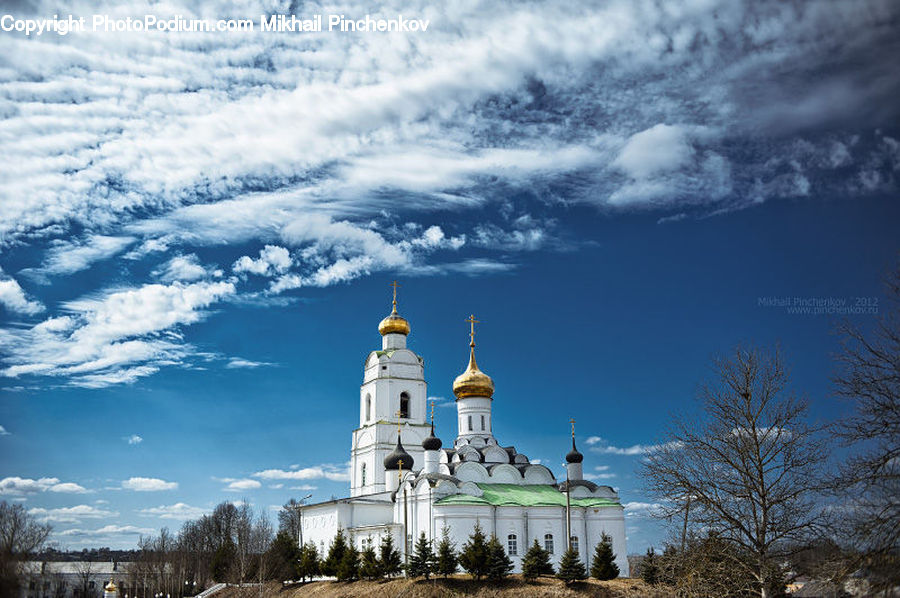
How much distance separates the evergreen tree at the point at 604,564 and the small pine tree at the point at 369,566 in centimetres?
1049

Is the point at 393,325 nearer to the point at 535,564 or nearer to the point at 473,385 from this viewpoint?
the point at 473,385

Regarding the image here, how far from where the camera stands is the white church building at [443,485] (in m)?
38.2

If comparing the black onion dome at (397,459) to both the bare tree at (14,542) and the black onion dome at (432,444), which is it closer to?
the black onion dome at (432,444)

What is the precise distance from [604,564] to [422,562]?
8.65m

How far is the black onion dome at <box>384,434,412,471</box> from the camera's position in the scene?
43.5 meters

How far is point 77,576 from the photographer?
41219 mm

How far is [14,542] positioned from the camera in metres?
15.0

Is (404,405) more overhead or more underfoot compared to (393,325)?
more underfoot

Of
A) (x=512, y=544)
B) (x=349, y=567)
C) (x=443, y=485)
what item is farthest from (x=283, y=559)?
(x=512, y=544)

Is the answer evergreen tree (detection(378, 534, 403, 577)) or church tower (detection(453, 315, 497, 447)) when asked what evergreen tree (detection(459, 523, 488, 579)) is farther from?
church tower (detection(453, 315, 497, 447))

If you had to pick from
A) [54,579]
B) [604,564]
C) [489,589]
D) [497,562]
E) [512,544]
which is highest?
[512,544]

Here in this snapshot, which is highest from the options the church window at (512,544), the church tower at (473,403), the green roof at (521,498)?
the church tower at (473,403)

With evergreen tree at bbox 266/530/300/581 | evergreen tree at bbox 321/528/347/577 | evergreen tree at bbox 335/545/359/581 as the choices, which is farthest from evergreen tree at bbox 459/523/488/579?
evergreen tree at bbox 266/530/300/581

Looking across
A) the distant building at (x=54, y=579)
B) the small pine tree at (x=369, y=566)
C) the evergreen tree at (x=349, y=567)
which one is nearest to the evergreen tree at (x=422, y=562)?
the small pine tree at (x=369, y=566)
